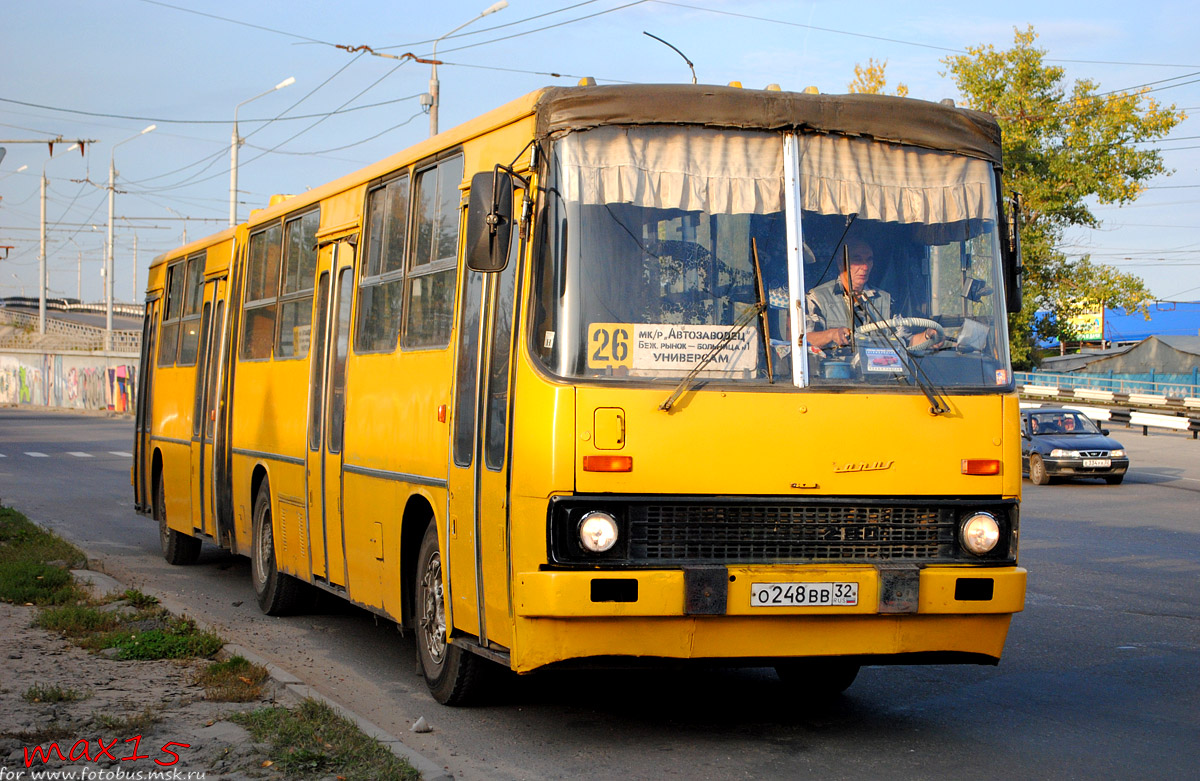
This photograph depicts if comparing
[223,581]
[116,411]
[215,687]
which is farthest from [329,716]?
[116,411]

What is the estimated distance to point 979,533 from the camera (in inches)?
255

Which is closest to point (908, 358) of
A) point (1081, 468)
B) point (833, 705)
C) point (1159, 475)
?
point (833, 705)

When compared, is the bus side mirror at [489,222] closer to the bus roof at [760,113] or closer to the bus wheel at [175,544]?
the bus roof at [760,113]

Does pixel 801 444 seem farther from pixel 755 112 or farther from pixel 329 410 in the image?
pixel 329 410

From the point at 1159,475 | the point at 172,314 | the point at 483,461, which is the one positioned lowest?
the point at 1159,475

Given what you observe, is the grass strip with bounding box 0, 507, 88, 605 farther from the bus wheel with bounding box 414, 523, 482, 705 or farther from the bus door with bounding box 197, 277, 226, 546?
the bus wheel with bounding box 414, 523, 482, 705

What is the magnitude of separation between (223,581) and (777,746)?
25.4 ft

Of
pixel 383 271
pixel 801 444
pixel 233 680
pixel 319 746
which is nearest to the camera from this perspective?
pixel 319 746

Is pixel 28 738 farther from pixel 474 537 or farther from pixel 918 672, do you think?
pixel 918 672

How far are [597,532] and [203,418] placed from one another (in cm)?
800

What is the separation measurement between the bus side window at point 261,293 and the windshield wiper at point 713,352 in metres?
5.93

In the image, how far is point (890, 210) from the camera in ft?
21.9

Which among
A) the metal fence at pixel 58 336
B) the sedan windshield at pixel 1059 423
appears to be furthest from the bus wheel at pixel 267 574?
the metal fence at pixel 58 336

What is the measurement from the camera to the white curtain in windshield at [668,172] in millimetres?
6375
